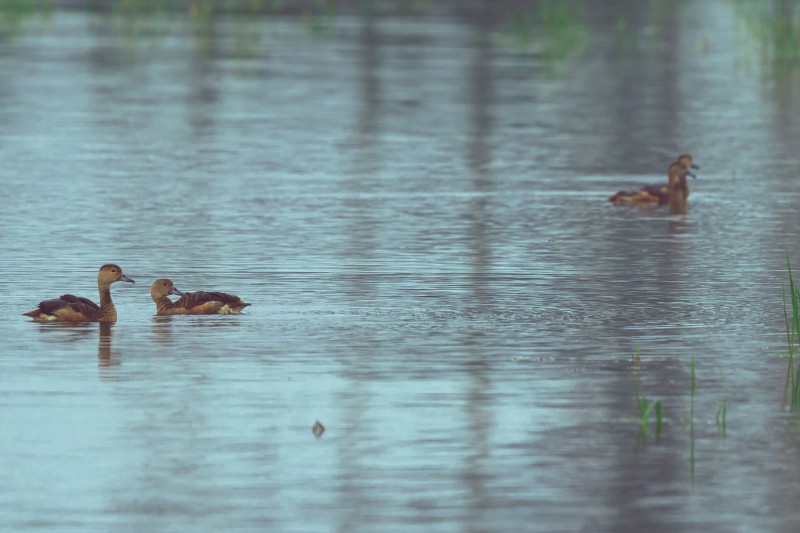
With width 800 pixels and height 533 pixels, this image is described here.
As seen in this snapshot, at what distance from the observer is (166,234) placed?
21.0 metres

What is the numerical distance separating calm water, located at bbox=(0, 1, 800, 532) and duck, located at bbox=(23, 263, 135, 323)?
0.81ft

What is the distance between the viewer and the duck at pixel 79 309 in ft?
50.1

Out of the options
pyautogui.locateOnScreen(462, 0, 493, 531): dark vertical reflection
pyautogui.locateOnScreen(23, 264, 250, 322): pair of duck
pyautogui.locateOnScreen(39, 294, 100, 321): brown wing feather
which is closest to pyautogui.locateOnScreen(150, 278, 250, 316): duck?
pyautogui.locateOnScreen(23, 264, 250, 322): pair of duck

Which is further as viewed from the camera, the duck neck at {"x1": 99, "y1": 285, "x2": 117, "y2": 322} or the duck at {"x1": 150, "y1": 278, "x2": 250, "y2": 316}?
the duck at {"x1": 150, "y1": 278, "x2": 250, "y2": 316}

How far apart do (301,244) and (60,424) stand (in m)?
8.52

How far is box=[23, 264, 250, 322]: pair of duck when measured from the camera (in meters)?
15.3

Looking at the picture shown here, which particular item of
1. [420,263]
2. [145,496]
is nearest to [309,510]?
[145,496]

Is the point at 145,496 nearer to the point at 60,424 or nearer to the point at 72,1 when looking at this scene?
the point at 60,424

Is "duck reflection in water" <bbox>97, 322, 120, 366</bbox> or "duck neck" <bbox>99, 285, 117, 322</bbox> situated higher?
"duck neck" <bbox>99, 285, 117, 322</bbox>

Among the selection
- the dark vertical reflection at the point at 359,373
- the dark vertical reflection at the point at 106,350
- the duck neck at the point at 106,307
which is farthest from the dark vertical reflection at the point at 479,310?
the duck neck at the point at 106,307

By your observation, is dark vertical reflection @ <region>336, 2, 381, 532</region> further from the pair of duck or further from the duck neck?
the duck neck

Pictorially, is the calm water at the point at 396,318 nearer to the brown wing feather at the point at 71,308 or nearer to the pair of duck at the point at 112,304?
the pair of duck at the point at 112,304

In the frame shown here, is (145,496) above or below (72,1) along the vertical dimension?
below

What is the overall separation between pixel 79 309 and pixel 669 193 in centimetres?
1051
